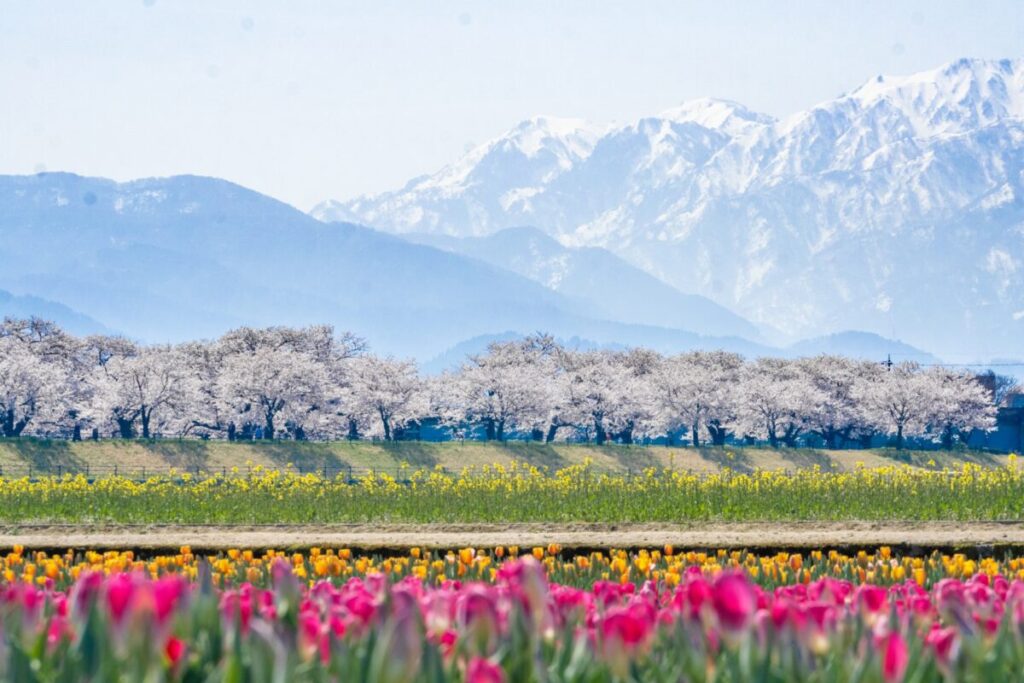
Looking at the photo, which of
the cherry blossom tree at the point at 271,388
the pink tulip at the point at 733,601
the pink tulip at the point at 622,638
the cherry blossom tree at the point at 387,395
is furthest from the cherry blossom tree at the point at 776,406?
the pink tulip at the point at 733,601

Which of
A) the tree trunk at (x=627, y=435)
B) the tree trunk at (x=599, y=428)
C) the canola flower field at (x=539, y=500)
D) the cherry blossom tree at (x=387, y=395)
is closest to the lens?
the canola flower field at (x=539, y=500)

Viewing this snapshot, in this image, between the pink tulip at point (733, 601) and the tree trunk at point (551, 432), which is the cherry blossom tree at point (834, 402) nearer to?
the tree trunk at point (551, 432)

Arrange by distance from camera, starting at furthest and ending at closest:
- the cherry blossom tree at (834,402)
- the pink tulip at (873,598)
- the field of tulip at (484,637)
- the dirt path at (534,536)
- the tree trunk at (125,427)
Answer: the cherry blossom tree at (834,402)
the tree trunk at (125,427)
the dirt path at (534,536)
the pink tulip at (873,598)
the field of tulip at (484,637)

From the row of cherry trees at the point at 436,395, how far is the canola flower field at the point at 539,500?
45.8 metres

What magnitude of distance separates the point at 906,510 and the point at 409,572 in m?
17.5

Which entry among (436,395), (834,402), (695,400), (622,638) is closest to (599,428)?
(695,400)

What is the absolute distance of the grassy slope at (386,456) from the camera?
60.1 m

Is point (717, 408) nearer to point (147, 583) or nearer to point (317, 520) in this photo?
point (317, 520)

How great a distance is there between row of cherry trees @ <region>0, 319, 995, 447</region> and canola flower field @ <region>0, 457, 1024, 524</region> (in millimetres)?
45822

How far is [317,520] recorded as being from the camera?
27266mm

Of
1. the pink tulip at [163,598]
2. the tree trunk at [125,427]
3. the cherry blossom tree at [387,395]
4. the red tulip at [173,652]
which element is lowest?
the red tulip at [173,652]

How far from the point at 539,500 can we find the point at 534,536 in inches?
303

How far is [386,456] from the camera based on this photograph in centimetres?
6744

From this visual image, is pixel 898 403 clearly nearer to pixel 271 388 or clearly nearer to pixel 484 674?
pixel 271 388
